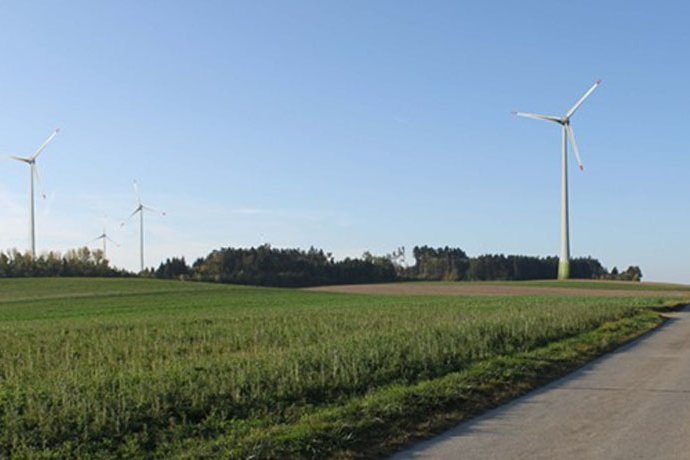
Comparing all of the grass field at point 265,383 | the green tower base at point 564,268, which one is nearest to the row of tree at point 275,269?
the green tower base at point 564,268

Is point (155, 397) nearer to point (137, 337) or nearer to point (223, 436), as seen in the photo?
point (223, 436)

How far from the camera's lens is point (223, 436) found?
8562mm

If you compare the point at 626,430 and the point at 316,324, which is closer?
the point at 626,430

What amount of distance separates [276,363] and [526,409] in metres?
4.78

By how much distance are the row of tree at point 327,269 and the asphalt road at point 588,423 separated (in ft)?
347

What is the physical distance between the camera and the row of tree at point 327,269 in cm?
12662

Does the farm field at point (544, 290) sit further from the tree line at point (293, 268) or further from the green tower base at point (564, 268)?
the tree line at point (293, 268)

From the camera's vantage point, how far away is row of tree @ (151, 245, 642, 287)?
127 m

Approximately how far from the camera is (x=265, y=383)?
11.7 m

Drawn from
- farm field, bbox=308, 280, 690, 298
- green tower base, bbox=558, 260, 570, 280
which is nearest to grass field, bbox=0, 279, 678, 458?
farm field, bbox=308, 280, 690, 298

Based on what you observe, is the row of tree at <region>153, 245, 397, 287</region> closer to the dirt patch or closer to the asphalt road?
the dirt patch

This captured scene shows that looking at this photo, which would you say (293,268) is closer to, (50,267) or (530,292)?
(50,267)

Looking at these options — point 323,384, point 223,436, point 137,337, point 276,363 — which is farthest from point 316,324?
point 223,436

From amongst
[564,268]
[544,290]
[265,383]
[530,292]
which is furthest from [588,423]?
[564,268]
